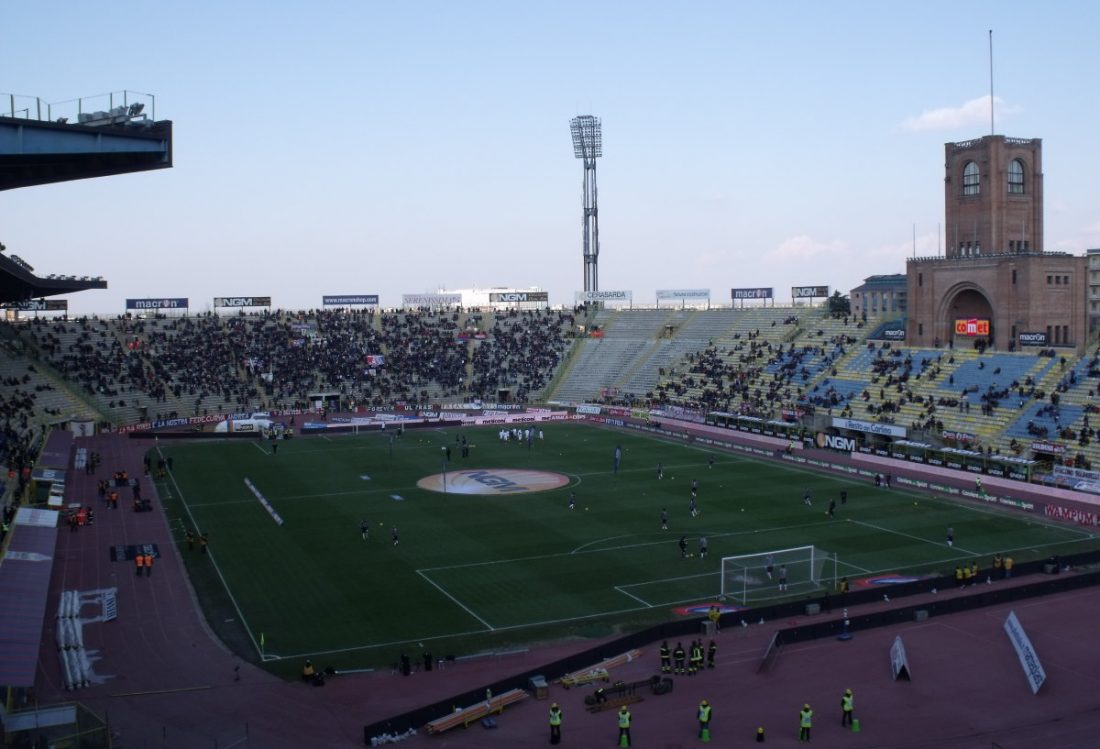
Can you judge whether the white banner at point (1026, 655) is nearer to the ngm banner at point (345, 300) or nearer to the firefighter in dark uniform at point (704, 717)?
the firefighter in dark uniform at point (704, 717)

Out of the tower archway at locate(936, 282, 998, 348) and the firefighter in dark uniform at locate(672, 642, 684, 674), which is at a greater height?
the tower archway at locate(936, 282, 998, 348)

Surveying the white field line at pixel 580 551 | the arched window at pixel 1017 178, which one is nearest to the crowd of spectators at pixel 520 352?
the arched window at pixel 1017 178

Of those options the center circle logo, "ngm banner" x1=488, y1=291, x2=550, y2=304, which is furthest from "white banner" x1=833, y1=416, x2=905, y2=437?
"ngm banner" x1=488, y1=291, x2=550, y2=304

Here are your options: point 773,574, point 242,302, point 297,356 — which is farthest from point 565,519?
point 242,302

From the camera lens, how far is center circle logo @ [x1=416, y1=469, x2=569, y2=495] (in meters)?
55.2

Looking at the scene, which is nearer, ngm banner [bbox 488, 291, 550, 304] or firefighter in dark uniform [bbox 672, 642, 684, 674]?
firefighter in dark uniform [bbox 672, 642, 684, 674]

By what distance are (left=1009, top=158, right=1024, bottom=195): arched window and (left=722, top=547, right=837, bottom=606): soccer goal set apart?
4534 centimetres

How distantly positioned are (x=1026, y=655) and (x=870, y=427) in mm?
40599

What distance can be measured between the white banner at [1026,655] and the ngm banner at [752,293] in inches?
3087

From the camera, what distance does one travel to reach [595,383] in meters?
101

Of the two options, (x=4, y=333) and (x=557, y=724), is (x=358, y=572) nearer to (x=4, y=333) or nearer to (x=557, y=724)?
(x=557, y=724)

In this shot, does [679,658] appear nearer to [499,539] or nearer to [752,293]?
[499,539]

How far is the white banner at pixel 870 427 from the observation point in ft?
215

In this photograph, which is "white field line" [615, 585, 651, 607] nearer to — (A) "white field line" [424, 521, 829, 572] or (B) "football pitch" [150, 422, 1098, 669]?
(B) "football pitch" [150, 422, 1098, 669]
